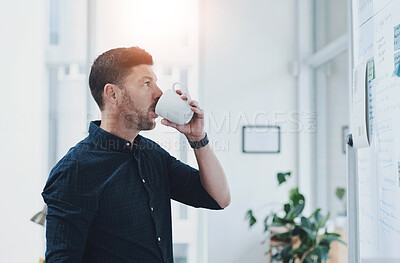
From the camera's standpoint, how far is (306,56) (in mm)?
2645

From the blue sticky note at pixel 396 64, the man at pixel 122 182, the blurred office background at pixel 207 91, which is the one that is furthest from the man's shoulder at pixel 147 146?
the blurred office background at pixel 207 91

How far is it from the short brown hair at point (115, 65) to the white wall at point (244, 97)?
1262 mm

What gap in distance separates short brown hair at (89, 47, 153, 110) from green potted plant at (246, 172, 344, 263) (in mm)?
1333

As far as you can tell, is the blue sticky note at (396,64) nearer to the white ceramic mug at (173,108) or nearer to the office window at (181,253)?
the white ceramic mug at (173,108)

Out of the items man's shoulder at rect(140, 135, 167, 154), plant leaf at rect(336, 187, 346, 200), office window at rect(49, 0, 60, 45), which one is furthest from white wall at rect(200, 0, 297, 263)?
man's shoulder at rect(140, 135, 167, 154)

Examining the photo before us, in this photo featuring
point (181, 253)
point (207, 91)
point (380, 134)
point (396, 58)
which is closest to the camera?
point (396, 58)

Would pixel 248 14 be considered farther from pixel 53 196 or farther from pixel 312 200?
pixel 53 196

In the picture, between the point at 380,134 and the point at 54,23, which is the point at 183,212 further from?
the point at 380,134

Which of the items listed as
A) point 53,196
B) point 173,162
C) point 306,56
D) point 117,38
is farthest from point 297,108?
point 53,196

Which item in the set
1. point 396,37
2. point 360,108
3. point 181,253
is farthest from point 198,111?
point 181,253

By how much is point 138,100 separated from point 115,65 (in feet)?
0.39

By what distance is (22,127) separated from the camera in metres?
2.17

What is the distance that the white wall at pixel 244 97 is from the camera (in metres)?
2.53

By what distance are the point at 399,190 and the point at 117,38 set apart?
1715mm
